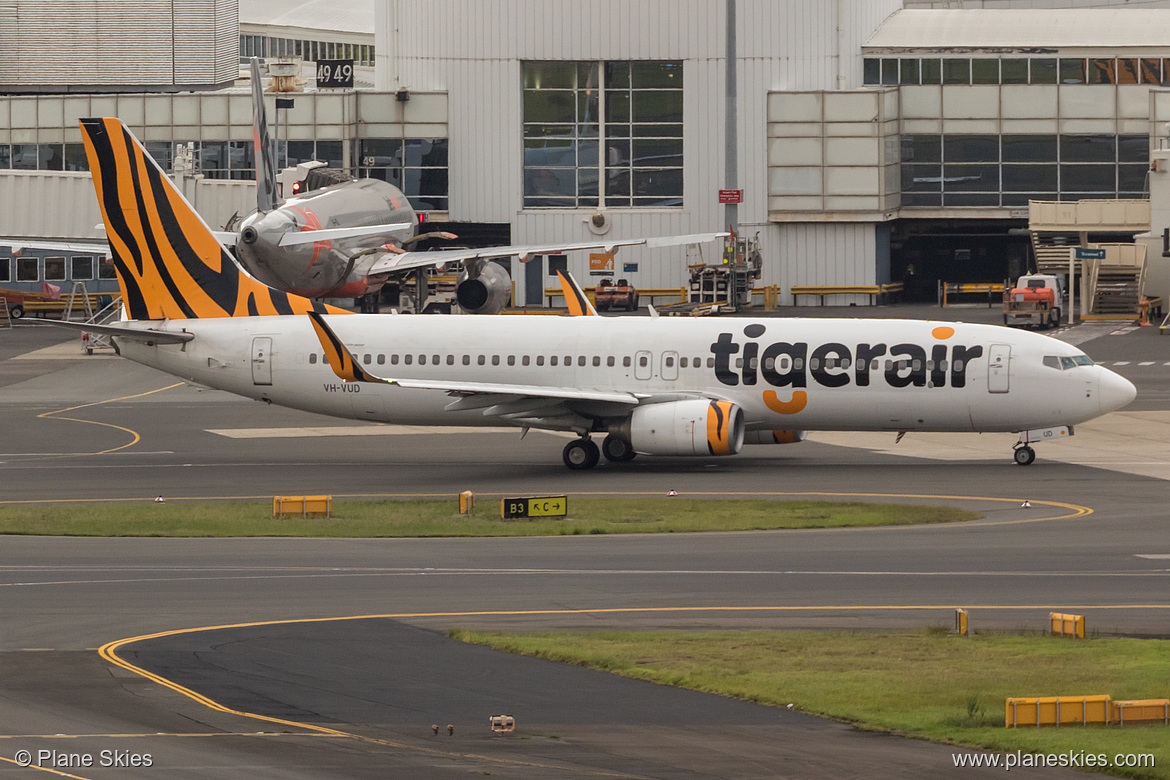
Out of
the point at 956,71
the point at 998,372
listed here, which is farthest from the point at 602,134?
the point at 998,372

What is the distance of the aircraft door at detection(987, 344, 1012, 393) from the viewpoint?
43.0 m

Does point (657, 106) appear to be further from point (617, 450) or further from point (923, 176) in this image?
point (617, 450)

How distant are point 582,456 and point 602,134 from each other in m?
57.4

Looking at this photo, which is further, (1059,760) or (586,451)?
(586,451)

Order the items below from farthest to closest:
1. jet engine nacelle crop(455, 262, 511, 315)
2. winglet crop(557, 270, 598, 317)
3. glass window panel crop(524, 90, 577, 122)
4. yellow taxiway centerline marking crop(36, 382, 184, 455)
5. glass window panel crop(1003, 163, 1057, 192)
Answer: glass window panel crop(1003, 163, 1057, 192) < glass window panel crop(524, 90, 577, 122) < jet engine nacelle crop(455, 262, 511, 315) < winglet crop(557, 270, 598, 317) < yellow taxiway centerline marking crop(36, 382, 184, 455)

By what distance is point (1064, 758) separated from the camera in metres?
17.7

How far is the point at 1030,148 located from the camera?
101 m

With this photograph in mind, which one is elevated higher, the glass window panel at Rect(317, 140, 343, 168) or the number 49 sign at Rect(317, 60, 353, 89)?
the number 49 sign at Rect(317, 60, 353, 89)

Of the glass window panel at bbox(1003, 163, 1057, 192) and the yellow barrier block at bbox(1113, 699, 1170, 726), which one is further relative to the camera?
the glass window panel at bbox(1003, 163, 1057, 192)

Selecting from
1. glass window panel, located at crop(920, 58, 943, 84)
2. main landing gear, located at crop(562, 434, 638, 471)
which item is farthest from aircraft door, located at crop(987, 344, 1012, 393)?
glass window panel, located at crop(920, 58, 943, 84)

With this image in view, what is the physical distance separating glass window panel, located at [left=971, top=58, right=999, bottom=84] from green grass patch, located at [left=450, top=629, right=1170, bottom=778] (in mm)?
81584

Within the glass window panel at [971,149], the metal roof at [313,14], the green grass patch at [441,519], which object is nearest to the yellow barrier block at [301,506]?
the green grass patch at [441,519]

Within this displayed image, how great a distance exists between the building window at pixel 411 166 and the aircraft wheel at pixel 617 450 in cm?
5881

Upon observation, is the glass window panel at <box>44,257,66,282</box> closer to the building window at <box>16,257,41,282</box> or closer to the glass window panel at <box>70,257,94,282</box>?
the building window at <box>16,257,41,282</box>
